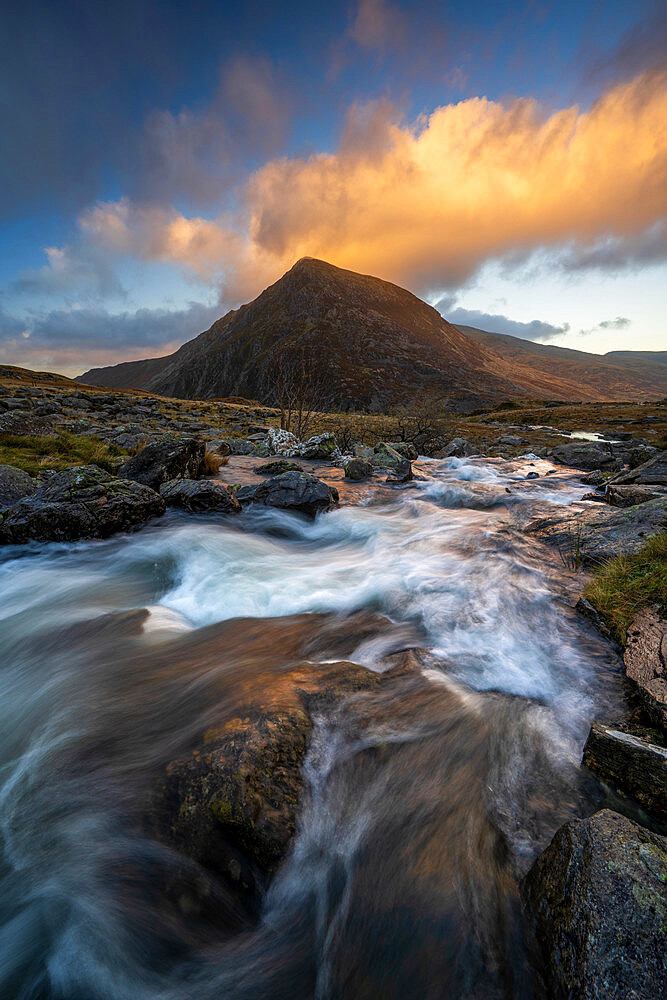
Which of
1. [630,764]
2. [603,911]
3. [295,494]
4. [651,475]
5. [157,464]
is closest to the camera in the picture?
[603,911]

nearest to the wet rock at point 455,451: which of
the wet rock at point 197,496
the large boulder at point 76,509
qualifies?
the wet rock at point 197,496

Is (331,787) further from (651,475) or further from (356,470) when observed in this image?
(356,470)

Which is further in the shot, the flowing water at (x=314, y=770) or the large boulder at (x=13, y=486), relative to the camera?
the large boulder at (x=13, y=486)

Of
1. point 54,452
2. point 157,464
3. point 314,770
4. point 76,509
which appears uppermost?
point 54,452

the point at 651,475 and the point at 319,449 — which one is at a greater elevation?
the point at 319,449

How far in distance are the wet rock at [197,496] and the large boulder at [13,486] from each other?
110 inches

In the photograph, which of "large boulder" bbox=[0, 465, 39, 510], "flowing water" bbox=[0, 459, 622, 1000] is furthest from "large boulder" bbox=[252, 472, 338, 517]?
"large boulder" bbox=[0, 465, 39, 510]

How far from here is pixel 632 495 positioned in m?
8.91

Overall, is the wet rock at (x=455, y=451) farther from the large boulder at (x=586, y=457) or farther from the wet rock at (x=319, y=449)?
the wet rock at (x=319, y=449)

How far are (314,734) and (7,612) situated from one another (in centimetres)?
562

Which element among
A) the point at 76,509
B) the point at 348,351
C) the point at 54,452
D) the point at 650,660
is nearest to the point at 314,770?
the point at 650,660

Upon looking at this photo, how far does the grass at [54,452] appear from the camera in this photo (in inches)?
433

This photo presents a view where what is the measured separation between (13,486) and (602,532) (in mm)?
12282

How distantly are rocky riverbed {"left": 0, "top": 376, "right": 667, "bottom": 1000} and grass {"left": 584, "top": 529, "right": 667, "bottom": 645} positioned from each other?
0.84ft
